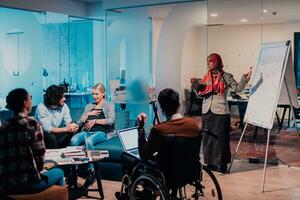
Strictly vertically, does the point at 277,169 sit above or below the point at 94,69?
below

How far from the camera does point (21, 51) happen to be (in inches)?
287

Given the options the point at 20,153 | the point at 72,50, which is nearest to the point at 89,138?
the point at 20,153

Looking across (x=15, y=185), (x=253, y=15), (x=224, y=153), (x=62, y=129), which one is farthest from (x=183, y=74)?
(x=15, y=185)

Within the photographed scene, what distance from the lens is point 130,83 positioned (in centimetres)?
627

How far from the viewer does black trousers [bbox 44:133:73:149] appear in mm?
4613

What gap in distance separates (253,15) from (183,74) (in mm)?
1305

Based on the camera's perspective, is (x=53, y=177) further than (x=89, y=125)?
No

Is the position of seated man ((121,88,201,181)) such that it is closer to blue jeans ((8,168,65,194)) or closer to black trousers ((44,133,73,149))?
blue jeans ((8,168,65,194))

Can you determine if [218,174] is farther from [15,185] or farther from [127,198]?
[15,185]

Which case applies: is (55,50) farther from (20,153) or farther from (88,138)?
(20,153)

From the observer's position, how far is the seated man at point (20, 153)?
279 centimetres

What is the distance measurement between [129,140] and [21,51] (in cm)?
429

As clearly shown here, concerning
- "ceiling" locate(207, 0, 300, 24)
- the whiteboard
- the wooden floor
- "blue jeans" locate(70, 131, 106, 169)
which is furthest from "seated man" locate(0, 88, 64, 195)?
"ceiling" locate(207, 0, 300, 24)

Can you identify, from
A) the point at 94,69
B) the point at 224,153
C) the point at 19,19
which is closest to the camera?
the point at 224,153
